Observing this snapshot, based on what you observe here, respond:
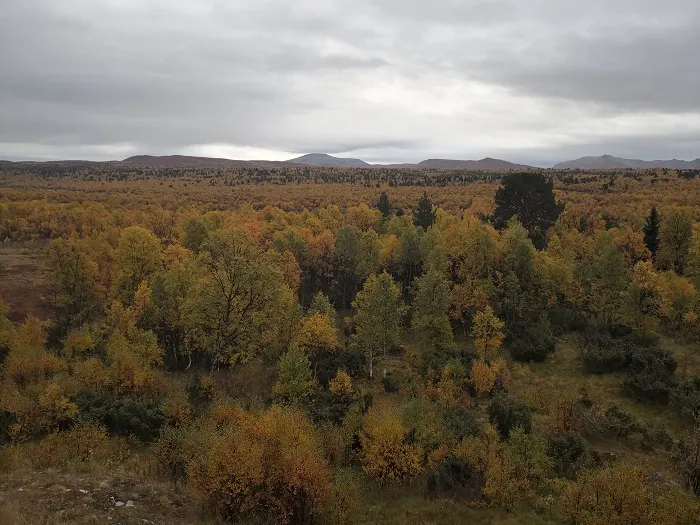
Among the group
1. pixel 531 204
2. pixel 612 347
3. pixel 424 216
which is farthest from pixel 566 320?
pixel 424 216

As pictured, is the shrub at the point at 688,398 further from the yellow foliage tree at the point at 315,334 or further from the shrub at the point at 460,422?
the yellow foliage tree at the point at 315,334

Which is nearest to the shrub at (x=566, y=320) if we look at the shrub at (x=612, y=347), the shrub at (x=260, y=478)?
the shrub at (x=612, y=347)

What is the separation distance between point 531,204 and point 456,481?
50.3 metres

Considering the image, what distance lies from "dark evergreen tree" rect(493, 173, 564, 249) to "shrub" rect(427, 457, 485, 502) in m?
46.0

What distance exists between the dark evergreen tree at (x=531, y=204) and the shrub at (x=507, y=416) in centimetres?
3773

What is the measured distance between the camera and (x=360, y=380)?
37.8m

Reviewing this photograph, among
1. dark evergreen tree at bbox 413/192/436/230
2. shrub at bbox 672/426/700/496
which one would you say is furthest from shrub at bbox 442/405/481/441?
dark evergreen tree at bbox 413/192/436/230

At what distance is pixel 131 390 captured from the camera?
30.4 metres

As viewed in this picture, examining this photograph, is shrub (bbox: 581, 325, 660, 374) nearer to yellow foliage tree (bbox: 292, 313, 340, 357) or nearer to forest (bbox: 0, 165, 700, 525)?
forest (bbox: 0, 165, 700, 525)

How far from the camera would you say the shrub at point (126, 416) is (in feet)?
85.7

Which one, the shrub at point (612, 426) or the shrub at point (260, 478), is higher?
the shrub at point (260, 478)

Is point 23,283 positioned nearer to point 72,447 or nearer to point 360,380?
point 72,447

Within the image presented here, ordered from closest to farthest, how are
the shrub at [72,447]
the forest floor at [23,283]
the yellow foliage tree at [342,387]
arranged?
the shrub at [72,447] → the yellow foliage tree at [342,387] → the forest floor at [23,283]

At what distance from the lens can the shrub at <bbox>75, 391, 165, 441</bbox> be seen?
26125mm
